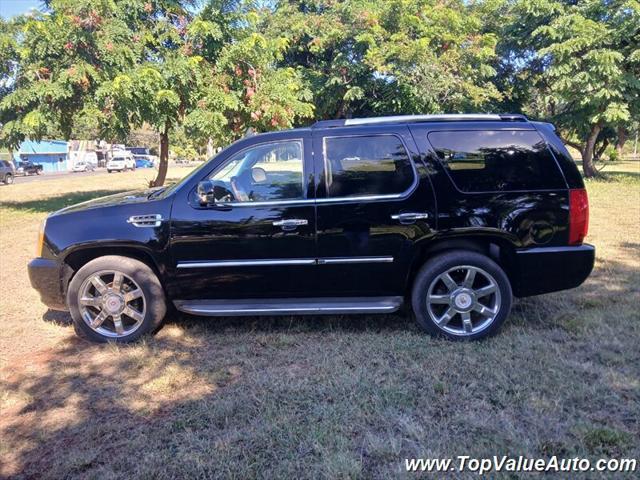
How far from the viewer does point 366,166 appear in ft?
14.1

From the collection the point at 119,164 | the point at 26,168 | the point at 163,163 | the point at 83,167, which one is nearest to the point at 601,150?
the point at 163,163

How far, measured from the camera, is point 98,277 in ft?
14.3

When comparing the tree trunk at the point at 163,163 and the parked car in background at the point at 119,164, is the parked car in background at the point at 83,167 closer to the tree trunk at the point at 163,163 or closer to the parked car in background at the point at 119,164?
the parked car in background at the point at 119,164

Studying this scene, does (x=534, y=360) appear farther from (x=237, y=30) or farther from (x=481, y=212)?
(x=237, y=30)

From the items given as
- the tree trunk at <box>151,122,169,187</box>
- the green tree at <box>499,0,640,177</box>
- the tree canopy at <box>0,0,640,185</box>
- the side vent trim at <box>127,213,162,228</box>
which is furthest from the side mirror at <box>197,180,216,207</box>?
the green tree at <box>499,0,640,177</box>

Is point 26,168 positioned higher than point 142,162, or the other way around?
point 142,162

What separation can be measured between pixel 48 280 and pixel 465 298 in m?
3.61

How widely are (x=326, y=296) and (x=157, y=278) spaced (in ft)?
4.88

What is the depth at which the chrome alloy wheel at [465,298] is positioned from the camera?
13.8 ft

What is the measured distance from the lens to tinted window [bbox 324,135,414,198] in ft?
13.9

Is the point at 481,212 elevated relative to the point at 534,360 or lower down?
elevated

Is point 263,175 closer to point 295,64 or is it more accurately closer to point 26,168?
point 295,64

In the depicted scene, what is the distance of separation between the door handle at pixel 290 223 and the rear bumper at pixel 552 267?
1830 millimetres

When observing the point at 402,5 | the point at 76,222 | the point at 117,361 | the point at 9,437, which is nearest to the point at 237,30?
the point at 402,5
